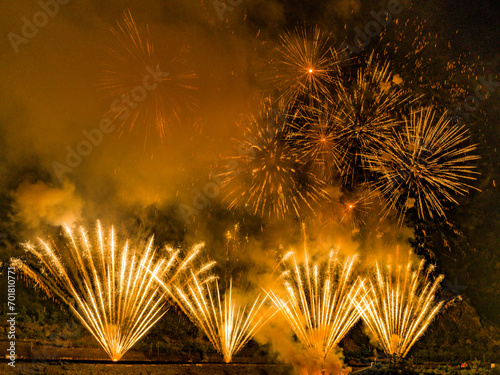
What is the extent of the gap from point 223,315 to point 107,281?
5175 mm

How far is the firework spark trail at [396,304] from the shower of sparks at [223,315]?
4107mm

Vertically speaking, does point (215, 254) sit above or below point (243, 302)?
above

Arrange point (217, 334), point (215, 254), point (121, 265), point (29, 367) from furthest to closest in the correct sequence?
point (215, 254), point (217, 334), point (121, 265), point (29, 367)

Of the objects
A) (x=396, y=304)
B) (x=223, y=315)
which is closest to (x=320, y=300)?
(x=396, y=304)

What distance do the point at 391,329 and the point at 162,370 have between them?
9496 mm

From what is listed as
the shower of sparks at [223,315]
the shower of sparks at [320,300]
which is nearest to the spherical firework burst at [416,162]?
the shower of sparks at [320,300]

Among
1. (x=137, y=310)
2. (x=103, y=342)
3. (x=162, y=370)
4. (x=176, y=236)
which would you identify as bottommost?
Result: (x=162, y=370)

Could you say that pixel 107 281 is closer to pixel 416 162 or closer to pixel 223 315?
pixel 223 315

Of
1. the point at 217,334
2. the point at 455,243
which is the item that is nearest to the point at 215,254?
the point at 217,334

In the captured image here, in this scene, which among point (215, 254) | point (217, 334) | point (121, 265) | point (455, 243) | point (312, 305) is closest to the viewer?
point (121, 265)

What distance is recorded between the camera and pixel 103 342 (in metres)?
15.4

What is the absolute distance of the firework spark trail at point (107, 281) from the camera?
14.7 metres

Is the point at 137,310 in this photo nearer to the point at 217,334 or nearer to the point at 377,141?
the point at 217,334

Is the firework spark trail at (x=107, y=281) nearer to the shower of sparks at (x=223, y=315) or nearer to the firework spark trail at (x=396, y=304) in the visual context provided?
the shower of sparks at (x=223, y=315)
